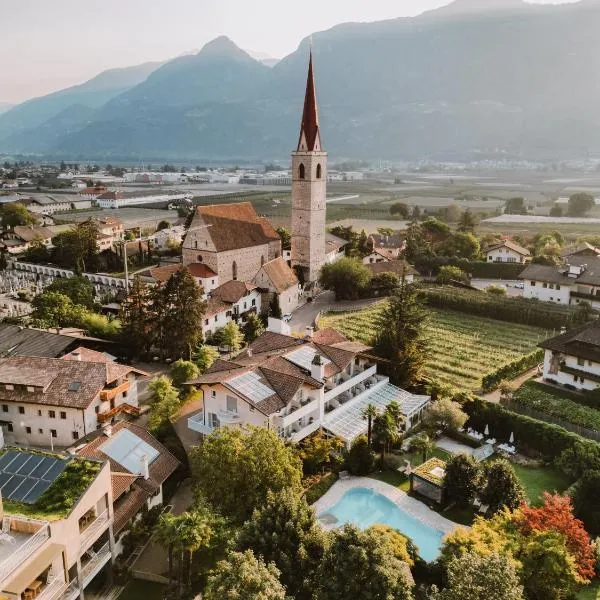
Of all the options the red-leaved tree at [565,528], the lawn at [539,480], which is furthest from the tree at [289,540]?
the lawn at [539,480]

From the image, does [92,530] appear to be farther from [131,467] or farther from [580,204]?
[580,204]

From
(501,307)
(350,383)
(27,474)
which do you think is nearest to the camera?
(27,474)

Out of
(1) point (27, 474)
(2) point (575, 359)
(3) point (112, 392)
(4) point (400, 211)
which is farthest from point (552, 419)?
(4) point (400, 211)

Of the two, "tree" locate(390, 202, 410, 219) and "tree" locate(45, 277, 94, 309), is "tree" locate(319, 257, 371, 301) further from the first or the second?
"tree" locate(390, 202, 410, 219)

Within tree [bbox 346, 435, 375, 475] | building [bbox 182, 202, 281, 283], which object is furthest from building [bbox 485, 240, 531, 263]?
tree [bbox 346, 435, 375, 475]

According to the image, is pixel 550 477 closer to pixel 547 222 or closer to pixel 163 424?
pixel 163 424

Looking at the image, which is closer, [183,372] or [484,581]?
[484,581]
